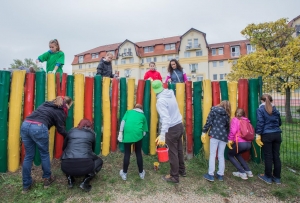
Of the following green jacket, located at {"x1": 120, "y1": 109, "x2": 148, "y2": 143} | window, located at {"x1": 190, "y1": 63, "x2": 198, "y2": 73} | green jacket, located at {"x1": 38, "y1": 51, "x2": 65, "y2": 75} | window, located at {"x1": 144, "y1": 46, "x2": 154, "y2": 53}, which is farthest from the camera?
window, located at {"x1": 144, "y1": 46, "x2": 154, "y2": 53}

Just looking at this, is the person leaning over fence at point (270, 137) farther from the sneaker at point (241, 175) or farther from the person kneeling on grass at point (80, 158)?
the person kneeling on grass at point (80, 158)

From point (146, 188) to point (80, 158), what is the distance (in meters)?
→ 1.33

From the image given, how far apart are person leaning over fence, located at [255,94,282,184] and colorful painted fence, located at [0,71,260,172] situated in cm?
47

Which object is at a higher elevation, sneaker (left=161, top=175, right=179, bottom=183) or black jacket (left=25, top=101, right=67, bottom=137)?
black jacket (left=25, top=101, right=67, bottom=137)

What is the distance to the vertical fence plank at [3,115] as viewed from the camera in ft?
11.7

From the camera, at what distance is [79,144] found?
315cm

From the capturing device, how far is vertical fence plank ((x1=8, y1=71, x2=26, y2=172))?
11.9 feet

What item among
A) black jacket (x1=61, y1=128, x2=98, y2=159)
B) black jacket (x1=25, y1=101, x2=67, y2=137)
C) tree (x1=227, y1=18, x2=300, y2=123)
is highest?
tree (x1=227, y1=18, x2=300, y2=123)

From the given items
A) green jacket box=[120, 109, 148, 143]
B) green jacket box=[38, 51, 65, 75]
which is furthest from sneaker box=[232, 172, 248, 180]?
green jacket box=[38, 51, 65, 75]

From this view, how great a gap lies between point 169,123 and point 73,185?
2.10 metres

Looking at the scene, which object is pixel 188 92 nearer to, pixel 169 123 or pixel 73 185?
pixel 169 123

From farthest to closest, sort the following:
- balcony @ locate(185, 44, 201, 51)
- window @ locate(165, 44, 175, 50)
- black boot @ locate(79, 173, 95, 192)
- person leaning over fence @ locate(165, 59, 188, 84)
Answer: window @ locate(165, 44, 175, 50) < balcony @ locate(185, 44, 201, 51) < person leaning over fence @ locate(165, 59, 188, 84) < black boot @ locate(79, 173, 95, 192)

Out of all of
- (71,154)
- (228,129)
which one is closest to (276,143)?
(228,129)

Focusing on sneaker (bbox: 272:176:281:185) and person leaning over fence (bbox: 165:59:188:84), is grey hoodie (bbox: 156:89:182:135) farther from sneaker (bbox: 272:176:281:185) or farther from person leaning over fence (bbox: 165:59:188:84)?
sneaker (bbox: 272:176:281:185)
